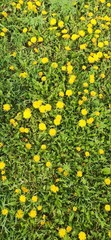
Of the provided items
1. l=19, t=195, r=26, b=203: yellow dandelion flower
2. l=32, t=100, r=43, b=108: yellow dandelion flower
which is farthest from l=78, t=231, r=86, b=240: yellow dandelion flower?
l=32, t=100, r=43, b=108: yellow dandelion flower

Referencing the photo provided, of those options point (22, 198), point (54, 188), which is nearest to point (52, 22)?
point (54, 188)

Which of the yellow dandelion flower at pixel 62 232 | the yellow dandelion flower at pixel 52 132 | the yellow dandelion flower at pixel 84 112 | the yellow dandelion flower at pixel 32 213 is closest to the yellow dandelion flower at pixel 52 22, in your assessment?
the yellow dandelion flower at pixel 84 112

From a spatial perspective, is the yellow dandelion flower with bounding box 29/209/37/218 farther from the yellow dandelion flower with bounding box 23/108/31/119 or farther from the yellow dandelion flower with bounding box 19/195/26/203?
the yellow dandelion flower with bounding box 23/108/31/119

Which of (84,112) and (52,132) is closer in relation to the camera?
(52,132)

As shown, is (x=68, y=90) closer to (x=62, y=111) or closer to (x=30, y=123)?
(x=62, y=111)

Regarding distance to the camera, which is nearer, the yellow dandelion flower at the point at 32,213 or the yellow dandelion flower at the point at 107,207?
the yellow dandelion flower at the point at 32,213

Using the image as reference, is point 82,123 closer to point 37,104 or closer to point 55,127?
point 55,127

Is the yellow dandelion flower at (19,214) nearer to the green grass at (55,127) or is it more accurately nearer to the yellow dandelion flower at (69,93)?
the green grass at (55,127)

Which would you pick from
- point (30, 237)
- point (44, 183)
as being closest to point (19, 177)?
point (44, 183)
